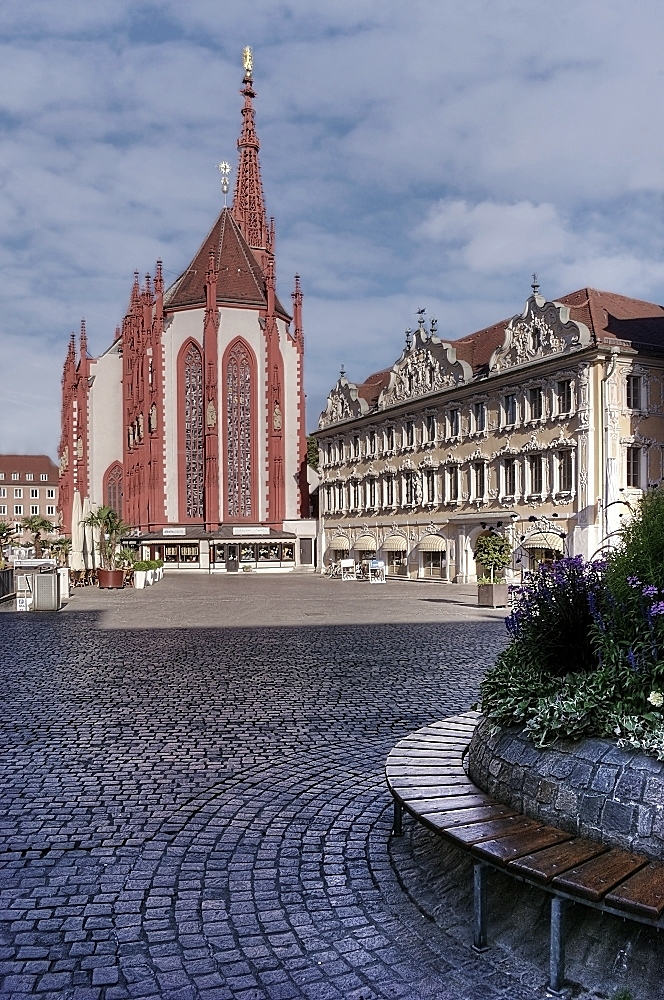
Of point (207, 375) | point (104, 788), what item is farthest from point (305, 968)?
point (207, 375)

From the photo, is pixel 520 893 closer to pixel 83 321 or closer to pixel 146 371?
pixel 146 371

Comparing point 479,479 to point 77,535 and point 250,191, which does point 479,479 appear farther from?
point 250,191

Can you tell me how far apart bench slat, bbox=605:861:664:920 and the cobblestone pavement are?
583 mm

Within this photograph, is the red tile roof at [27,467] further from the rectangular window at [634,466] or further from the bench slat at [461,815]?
the bench slat at [461,815]

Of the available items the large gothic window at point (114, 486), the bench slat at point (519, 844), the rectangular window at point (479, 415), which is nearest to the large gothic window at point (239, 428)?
the large gothic window at point (114, 486)

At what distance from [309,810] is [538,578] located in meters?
2.31

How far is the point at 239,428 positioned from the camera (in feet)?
215

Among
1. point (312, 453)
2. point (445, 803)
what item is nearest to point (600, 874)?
point (445, 803)

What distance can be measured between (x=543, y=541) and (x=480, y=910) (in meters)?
32.3

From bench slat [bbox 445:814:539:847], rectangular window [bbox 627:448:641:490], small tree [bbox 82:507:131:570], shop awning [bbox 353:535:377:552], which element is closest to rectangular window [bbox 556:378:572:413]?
rectangular window [bbox 627:448:641:490]

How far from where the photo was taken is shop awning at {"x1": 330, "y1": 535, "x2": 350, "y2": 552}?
53.4 metres

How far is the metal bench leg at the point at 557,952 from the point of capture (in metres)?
3.51

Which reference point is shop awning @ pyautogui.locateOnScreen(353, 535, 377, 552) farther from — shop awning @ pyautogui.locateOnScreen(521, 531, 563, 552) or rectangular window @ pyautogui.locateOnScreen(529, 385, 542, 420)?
rectangular window @ pyautogui.locateOnScreen(529, 385, 542, 420)

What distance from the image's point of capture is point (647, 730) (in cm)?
410
